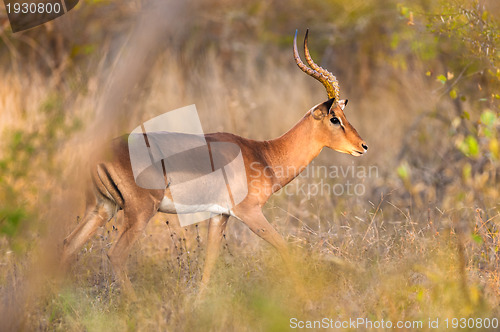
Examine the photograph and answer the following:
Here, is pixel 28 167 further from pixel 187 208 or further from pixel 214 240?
pixel 214 240

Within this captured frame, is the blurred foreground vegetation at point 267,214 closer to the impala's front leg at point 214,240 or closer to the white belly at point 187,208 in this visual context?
the impala's front leg at point 214,240

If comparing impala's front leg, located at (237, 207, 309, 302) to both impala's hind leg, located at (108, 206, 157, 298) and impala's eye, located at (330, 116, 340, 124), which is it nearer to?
impala's hind leg, located at (108, 206, 157, 298)

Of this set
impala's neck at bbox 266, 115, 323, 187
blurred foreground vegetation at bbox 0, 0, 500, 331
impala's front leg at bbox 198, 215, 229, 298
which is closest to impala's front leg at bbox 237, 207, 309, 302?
blurred foreground vegetation at bbox 0, 0, 500, 331

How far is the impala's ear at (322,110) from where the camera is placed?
5.88 m

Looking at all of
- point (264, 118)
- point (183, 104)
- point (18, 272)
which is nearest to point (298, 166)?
point (18, 272)

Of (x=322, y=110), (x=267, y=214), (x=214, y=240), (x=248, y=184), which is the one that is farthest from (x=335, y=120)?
(x=267, y=214)

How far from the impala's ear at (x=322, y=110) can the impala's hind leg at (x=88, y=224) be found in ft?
6.05

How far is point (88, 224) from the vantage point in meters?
5.23

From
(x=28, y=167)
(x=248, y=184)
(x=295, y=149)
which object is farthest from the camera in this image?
(x=295, y=149)

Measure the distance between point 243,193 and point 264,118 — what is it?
202 inches

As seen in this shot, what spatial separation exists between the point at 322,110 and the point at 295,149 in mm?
405

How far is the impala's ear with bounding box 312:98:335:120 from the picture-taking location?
19.3ft

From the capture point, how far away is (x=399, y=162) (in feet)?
28.2

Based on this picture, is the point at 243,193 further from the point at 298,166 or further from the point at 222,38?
the point at 222,38
